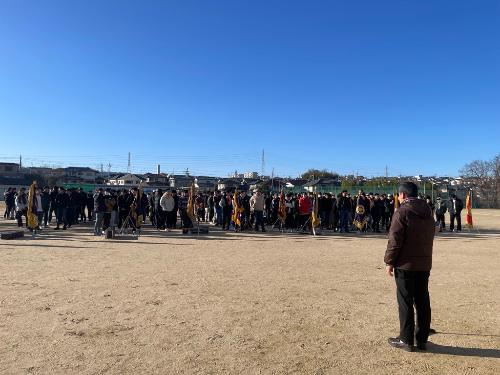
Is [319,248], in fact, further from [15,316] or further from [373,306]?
[15,316]

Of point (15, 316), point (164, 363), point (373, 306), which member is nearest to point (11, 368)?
point (164, 363)

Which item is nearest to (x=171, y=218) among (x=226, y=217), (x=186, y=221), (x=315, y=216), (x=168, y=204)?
(x=168, y=204)

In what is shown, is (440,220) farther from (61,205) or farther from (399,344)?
(399,344)

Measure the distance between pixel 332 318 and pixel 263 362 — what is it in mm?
1751

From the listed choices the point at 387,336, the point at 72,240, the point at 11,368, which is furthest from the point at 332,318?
the point at 72,240

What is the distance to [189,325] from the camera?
5539 millimetres

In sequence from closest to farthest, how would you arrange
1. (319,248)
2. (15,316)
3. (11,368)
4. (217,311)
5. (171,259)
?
(11,368) < (15,316) < (217,311) < (171,259) < (319,248)

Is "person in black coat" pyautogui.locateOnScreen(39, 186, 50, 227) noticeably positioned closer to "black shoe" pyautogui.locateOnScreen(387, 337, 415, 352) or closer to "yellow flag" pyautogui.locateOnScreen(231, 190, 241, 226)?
"yellow flag" pyautogui.locateOnScreen(231, 190, 241, 226)

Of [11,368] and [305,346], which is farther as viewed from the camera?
[305,346]

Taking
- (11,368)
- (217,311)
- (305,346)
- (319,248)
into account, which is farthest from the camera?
(319,248)

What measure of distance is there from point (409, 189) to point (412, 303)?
124cm

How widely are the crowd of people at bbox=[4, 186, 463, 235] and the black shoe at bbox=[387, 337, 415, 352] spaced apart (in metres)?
12.9

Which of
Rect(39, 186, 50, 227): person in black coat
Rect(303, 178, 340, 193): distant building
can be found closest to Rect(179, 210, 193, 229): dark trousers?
Rect(39, 186, 50, 227): person in black coat

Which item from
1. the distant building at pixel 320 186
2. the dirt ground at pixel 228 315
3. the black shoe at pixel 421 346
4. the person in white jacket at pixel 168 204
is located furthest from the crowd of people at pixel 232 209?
the distant building at pixel 320 186
